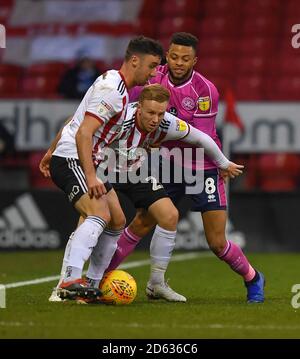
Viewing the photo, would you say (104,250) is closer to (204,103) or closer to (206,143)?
(206,143)

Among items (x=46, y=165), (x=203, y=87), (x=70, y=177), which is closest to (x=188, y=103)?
(x=203, y=87)

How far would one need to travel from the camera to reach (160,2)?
64.5 feet

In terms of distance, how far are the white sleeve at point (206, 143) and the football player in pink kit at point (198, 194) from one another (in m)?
0.17

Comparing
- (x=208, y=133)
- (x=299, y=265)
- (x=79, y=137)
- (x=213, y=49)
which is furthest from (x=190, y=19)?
(x=79, y=137)

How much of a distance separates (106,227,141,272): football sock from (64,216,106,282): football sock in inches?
41.5

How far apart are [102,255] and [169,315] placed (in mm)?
978

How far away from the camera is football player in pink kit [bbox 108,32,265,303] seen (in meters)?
8.67

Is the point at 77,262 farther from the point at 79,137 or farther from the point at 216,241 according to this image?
the point at 216,241

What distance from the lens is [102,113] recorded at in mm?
7762

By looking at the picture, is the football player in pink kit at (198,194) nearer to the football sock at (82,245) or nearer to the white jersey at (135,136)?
the white jersey at (135,136)

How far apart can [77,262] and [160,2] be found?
1253 centimetres

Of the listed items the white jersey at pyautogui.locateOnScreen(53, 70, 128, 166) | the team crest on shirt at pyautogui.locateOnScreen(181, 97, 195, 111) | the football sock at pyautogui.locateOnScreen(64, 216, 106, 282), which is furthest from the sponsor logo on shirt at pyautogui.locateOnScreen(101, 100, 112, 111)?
the team crest on shirt at pyautogui.locateOnScreen(181, 97, 195, 111)

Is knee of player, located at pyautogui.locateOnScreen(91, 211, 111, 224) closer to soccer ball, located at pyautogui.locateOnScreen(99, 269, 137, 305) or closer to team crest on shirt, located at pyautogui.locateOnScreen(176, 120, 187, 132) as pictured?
soccer ball, located at pyautogui.locateOnScreen(99, 269, 137, 305)

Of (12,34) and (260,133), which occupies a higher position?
(12,34)
